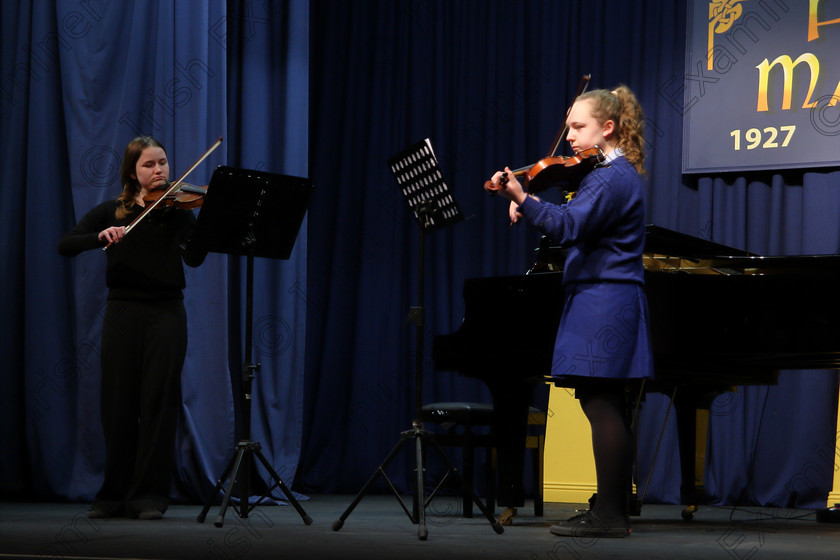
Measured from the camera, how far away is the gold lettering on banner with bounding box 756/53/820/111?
5094mm

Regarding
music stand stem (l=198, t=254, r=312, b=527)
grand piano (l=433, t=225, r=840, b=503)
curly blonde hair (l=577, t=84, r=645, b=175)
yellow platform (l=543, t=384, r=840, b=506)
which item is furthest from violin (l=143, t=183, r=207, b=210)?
yellow platform (l=543, t=384, r=840, b=506)

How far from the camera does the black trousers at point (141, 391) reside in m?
3.90

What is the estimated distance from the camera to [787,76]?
516 centimetres

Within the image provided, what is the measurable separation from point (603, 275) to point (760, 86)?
273 centimetres

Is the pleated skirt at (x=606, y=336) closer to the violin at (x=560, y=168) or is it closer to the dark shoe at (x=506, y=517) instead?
the violin at (x=560, y=168)

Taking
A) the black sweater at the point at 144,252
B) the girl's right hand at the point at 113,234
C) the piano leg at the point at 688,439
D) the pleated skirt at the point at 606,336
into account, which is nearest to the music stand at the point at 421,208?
the pleated skirt at the point at 606,336

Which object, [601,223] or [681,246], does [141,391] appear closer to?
[601,223]

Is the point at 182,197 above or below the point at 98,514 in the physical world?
above

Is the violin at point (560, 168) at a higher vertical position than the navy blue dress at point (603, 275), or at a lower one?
higher

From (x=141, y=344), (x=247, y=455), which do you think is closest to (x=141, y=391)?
(x=141, y=344)

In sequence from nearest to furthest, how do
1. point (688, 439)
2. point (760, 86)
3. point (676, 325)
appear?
point (676, 325) → point (688, 439) → point (760, 86)

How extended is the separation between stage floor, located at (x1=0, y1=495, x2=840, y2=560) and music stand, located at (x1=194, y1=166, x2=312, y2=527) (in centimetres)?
20

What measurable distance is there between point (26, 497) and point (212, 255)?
60.3 inches

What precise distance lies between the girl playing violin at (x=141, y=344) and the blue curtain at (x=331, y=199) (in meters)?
0.97
